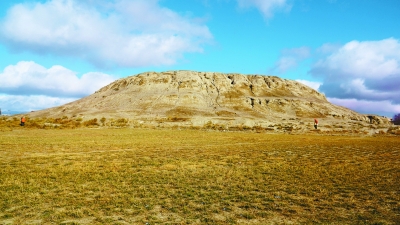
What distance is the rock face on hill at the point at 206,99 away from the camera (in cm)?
12594

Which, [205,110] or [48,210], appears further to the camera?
[205,110]

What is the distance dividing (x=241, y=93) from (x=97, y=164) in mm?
145824

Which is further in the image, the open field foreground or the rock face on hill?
the rock face on hill

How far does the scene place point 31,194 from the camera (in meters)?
11.1

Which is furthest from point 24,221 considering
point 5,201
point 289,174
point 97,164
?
point 289,174

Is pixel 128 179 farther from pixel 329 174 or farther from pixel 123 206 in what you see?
pixel 329 174

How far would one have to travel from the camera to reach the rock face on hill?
12594 cm

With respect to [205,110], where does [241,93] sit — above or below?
above

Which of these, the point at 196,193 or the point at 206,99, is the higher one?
the point at 206,99

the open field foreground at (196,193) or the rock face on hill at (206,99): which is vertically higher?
the rock face on hill at (206,99)

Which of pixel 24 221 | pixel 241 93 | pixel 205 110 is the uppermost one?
pixel 241 93

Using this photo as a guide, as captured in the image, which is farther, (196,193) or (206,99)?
(206,99)

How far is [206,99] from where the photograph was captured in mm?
148500

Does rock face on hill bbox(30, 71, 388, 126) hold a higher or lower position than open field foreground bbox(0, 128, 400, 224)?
higher
